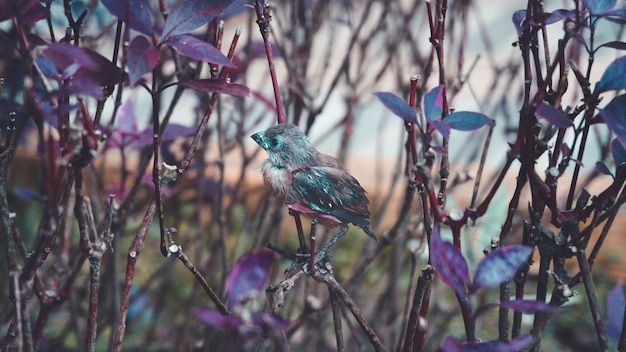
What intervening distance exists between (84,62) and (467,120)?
0.46 metres

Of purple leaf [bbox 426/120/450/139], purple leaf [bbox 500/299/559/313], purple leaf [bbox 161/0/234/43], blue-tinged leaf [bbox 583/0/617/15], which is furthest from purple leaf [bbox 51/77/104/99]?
blue-tinged leaf [bbox 583/0/617/15]

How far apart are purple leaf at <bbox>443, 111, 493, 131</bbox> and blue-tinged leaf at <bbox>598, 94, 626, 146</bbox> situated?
0.43 feet

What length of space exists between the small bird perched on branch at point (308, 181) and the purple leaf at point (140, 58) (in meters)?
0.29

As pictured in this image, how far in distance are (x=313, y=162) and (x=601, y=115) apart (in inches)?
16.7

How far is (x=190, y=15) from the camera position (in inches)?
33.9

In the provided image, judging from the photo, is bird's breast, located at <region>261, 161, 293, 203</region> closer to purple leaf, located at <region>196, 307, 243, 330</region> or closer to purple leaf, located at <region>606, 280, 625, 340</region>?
purple leaf, located at <region>196, 307, 243, 330</region>

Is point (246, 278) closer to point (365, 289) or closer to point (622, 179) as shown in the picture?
point (622, 179)

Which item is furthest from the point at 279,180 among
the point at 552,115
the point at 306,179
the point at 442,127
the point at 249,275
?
the point at 552,115

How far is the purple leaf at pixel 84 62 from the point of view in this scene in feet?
2.52

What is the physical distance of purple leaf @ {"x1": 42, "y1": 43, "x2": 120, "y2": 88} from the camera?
768mm

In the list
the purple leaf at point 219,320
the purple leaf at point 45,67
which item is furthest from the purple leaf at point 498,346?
the purple leaf at point 45,67

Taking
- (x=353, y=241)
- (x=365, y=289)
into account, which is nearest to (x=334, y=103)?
(x=353, y=241)

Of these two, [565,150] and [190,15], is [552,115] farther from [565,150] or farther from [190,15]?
[190,15]

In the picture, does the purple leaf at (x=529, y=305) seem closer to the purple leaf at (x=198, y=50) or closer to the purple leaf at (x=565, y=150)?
the purple leaf at (x=565, y=150)
